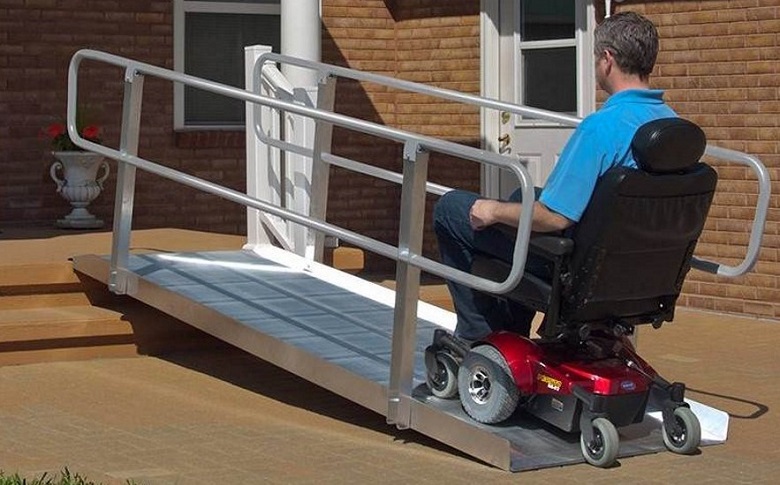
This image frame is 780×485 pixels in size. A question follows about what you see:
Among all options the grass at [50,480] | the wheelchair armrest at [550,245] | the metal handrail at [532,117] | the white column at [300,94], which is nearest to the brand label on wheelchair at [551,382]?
the wheelchair armrest at [550,245]

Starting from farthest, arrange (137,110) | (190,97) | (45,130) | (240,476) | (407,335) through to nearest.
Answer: (190,97)
(45,130)
(137,110)
(407,335)
(240,476)

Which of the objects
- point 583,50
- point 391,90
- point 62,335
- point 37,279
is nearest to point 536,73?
point 583,50

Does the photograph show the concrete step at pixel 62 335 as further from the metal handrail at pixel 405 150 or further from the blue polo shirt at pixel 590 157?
the blue polo shirt at pixel 590 157

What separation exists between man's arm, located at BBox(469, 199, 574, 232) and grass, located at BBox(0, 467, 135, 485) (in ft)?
5.80

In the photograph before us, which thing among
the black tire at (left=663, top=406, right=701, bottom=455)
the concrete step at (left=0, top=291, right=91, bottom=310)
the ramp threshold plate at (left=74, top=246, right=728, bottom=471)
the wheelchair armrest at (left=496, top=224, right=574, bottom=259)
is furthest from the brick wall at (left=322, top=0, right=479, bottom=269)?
the wheelchair armrest at (left=496, top=224, right=574, bottom=259)

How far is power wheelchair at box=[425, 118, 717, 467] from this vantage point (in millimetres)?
6281

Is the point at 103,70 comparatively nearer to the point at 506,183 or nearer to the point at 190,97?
the point at 190,97

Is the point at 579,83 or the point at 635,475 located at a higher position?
the point at 579,83

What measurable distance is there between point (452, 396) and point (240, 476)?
1077mm

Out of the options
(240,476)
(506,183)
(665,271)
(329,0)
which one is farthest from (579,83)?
(240,476)

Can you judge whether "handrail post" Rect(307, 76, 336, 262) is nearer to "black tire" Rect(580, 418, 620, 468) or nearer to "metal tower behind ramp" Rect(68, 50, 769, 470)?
"metal tower behind ramp" Rect(68, 50, 769, 470)

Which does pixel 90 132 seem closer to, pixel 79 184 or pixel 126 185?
pixel 79 184

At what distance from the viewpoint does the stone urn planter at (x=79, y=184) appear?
11.7 meters

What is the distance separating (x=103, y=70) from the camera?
12.5 metres
